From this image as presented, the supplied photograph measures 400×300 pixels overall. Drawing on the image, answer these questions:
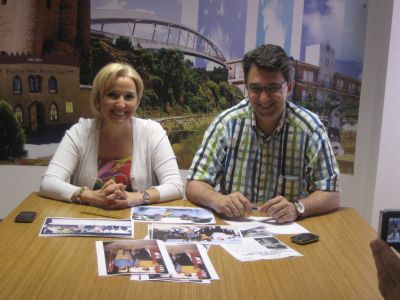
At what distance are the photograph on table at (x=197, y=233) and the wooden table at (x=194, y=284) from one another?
5 cm

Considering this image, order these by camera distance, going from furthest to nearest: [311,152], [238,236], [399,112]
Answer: [399,112] → [311,152] → [238,236]

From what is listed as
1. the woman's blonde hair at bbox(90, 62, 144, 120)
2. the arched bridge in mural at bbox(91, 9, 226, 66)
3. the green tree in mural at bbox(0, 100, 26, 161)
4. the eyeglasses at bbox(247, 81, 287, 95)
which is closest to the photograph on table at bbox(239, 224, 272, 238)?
the eyeglasses at bbox(247, 81, 287, 95)

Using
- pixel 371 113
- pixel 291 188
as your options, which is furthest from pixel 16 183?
pixel 371 113

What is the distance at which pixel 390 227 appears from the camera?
1039 millimetres

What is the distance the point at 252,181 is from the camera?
2055mm

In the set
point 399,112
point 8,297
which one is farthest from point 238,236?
point 399,112

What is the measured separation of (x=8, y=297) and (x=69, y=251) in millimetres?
288

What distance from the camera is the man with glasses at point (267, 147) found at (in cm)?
194

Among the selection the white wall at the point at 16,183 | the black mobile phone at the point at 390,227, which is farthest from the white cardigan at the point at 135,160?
the white wall at the point at 16,183

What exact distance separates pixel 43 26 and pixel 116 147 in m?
1.59

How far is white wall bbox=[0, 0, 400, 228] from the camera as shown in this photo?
3016 millimetres

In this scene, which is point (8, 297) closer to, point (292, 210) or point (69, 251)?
point (69, 251)

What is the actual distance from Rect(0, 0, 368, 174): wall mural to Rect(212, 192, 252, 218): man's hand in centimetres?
177

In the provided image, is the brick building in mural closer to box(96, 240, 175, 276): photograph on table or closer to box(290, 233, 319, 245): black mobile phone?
box(96, 240, 175, 276): photograph on table
